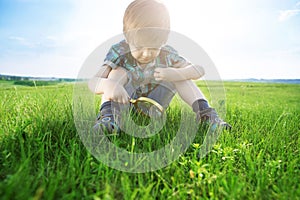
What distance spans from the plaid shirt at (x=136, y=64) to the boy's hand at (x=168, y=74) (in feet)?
0.23

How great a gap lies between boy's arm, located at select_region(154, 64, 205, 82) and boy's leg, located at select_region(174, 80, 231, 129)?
0.08 meters

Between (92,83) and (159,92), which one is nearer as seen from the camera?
(92,83)

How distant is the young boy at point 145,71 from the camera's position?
178 centimetres

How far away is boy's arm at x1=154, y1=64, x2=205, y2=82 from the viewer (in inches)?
78.3

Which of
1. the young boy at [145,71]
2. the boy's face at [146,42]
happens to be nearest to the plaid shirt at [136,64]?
the young boy at [145,71]

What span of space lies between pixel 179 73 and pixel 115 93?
20.3 inches

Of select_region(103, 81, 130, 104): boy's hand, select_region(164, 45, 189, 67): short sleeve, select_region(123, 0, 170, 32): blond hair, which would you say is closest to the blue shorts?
select_region(164, 45, 189, 67): short sleeve

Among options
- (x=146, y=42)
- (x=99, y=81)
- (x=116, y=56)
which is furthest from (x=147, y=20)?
(x=99, y=81)

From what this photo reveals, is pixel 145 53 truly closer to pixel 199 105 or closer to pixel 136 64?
pixel 136 64

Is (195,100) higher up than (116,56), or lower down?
lower down

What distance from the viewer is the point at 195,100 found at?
209cm

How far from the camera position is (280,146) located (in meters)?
1.62

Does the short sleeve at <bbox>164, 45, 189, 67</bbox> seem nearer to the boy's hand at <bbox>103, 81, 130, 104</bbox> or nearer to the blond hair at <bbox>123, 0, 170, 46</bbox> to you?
the blond hair at <bbox>123, 0, 170, 46</bbox>

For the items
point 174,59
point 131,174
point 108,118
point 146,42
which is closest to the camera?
point 131,174
